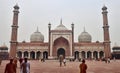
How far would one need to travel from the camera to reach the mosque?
4268 centimetres

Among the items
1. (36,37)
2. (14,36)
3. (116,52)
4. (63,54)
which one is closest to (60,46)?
(63,54)

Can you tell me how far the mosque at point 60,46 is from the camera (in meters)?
42.7

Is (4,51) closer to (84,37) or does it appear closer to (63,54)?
(63,54)

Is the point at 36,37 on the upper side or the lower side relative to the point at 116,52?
upper

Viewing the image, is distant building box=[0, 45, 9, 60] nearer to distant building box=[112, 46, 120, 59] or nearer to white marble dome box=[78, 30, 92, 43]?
white marble dome box=[78, 30, 92, 43]

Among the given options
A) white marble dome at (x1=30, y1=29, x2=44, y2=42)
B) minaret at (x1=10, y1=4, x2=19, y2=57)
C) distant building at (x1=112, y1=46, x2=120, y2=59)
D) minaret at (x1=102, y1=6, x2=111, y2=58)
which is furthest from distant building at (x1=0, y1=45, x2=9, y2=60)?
distant building at (x1=112, y1=46, x2=120, y2=59)

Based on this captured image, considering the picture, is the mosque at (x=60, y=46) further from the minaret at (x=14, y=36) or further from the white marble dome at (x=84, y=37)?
the white marble dome at (x=84, y=37)

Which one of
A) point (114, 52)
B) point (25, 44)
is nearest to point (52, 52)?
point (25, 44)

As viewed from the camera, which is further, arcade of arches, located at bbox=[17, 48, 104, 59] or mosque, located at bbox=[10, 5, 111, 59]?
arcade of arches, located at bbox=[17, 48, 104, 59]

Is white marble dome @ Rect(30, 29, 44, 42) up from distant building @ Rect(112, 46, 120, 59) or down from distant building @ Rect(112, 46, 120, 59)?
up

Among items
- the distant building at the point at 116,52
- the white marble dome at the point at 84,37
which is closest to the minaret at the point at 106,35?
the distant building at the point at 116,52

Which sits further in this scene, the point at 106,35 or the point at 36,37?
the point at 36,37

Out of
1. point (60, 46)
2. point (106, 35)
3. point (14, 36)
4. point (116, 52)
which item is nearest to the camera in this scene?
point (14, 36)

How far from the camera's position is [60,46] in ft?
145
